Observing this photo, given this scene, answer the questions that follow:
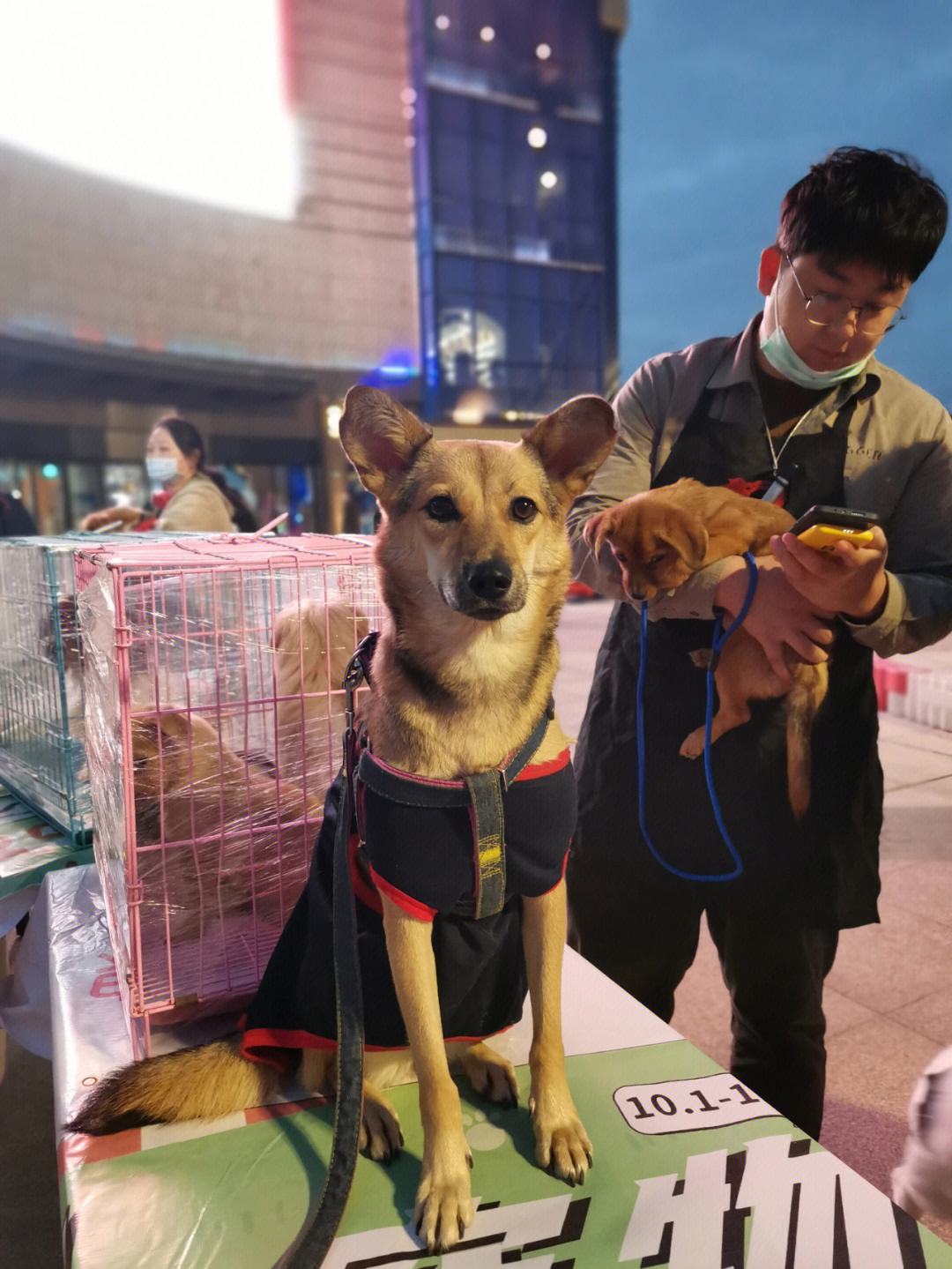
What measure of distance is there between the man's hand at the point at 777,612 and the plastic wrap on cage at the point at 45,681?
126 cm

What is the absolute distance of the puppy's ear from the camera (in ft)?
3.34

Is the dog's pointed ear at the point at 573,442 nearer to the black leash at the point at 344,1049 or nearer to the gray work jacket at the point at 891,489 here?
the gray work jacket at the point at 891,489

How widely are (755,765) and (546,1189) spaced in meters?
0.67

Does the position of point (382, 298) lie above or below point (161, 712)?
above

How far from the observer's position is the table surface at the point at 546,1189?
30.4 inches

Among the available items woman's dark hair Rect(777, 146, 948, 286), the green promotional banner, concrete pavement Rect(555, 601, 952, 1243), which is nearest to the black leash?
the green promotional banner

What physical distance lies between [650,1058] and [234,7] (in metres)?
13.5

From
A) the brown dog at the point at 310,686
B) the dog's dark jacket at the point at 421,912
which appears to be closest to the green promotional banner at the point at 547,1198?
the dog's dark jacket at the point at 421,912

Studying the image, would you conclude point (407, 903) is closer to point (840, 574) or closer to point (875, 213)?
point (840, 574)

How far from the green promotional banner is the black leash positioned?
0.10ft

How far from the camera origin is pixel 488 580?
868 mm

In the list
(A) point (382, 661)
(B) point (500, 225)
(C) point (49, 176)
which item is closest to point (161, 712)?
(A) point (382, 661)

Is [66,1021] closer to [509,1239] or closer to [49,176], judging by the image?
[509,1239]

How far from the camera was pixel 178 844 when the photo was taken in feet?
3.72
